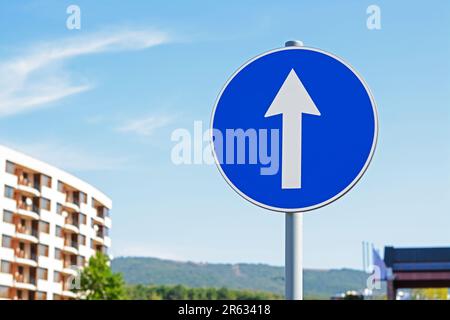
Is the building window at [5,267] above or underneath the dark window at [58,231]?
underneath

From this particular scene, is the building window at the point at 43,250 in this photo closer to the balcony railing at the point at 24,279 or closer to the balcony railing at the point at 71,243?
the balcony railing at the point at 24,279

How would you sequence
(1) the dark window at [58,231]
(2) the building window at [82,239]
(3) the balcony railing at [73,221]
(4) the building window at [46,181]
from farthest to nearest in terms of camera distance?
(2) the building window at [82,239] < (3) the balcony railing at [73,221] < (1) the dark window at [58,231] < (4) the building window at [46,181]

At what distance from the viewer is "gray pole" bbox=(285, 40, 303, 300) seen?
2.66m

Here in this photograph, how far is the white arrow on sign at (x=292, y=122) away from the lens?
2.71m

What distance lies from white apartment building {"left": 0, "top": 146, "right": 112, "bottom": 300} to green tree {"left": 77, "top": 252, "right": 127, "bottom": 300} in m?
4.12

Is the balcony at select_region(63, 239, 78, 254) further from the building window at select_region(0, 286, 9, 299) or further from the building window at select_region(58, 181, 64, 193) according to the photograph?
the building window at select_region(0, 286, 9, 299)

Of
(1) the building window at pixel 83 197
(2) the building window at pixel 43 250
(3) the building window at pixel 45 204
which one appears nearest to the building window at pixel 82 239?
(1) the building window at pixel 83 197

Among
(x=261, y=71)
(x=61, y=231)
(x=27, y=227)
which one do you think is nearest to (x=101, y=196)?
(x=61, y=231)

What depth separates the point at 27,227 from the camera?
76.8m

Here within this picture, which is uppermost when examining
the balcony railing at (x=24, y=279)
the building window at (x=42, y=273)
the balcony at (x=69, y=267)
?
the balcony at (x=69, y=267)

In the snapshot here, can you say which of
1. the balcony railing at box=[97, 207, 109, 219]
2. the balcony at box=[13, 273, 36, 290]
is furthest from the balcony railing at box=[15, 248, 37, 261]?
the balcony railing at box=[97, 207, 109, 219]

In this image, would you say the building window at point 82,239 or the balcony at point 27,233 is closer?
the balcony at point 27,233
